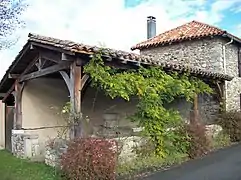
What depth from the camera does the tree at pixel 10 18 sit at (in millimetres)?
10703

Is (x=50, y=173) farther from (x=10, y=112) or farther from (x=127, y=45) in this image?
(x=127, y=45)

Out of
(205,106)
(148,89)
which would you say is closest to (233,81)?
(205,106)

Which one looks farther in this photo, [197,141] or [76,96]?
[197,141]

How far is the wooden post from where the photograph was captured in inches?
320

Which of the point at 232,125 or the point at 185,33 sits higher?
the point at 185,33

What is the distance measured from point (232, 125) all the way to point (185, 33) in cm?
700

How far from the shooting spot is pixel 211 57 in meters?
17.1

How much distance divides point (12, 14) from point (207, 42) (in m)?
10.7

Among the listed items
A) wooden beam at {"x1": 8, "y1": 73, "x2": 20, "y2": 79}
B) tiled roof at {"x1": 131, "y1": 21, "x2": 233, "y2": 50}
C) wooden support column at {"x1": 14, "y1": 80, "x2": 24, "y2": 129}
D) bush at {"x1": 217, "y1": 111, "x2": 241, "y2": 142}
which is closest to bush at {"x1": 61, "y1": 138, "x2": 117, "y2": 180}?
wooden support column at {"x1": 14, "y1": 80, "x2": 24, "y2": 129}

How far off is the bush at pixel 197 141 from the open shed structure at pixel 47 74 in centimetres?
208

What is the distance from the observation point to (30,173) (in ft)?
27.3

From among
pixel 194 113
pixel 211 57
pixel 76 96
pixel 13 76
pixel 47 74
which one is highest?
pixel 211 57

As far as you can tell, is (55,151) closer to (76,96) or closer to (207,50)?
(76,96)

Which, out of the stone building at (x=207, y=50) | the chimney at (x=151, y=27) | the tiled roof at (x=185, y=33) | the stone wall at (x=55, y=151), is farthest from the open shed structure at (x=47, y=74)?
the chimney at (x=151, y=27)
